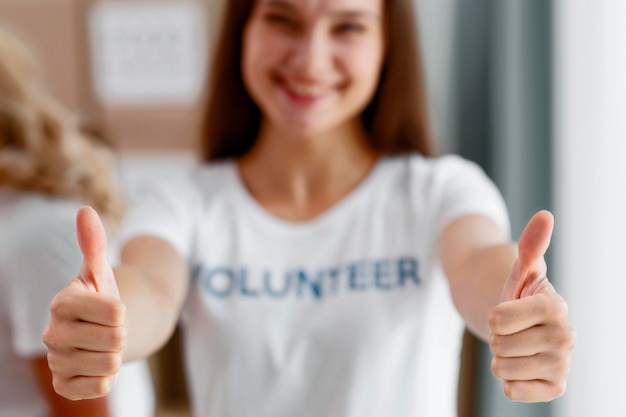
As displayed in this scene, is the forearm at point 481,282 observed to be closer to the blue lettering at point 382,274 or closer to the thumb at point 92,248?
the blue lettering at point 382,274

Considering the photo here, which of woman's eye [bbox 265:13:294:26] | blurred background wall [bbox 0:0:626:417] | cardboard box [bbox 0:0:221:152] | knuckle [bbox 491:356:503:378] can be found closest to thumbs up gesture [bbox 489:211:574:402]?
knuckle [bbox 491:356:503:378]

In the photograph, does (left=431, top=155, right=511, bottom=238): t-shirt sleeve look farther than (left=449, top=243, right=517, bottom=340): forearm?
Answer: Yes

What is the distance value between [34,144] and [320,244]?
63 cm

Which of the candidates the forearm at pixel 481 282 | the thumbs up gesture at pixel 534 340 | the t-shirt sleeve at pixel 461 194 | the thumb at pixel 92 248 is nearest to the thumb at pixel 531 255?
the thumbs up gesture at pixel 534 340

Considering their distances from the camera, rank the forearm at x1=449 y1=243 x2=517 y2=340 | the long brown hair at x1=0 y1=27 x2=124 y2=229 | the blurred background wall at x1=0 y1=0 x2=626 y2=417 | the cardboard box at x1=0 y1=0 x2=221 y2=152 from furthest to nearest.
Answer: the cardboard box at x1=0 y1=0 x2=221 y2=152
the blurred background wall at x1=0 y1=0 x2=626 y2=417
the long brown hair at x1=0 y1=27 x2=124 y2=229
the forearm at x1=449 y1=243 x2=517 y2=340

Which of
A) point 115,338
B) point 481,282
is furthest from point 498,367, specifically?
point 115,338

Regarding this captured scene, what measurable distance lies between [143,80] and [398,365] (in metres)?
2.40

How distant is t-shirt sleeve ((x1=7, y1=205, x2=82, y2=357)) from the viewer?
1.26m

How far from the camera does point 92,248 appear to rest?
29.6 inches

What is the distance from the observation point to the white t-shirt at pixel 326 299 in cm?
108

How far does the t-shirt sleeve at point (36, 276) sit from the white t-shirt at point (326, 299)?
0.77ft

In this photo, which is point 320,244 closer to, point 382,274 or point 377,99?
point 382,274

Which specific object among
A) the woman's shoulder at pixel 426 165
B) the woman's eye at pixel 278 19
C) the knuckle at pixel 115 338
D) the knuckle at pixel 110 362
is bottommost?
the knuckle at pixel 110 362

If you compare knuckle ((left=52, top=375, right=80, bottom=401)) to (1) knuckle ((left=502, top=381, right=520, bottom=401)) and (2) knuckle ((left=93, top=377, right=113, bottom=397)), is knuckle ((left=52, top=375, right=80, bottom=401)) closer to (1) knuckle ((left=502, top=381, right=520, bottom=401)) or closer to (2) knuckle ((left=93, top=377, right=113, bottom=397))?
(2) knuckle ((left=93, top=377, right=113, bottom=397))
